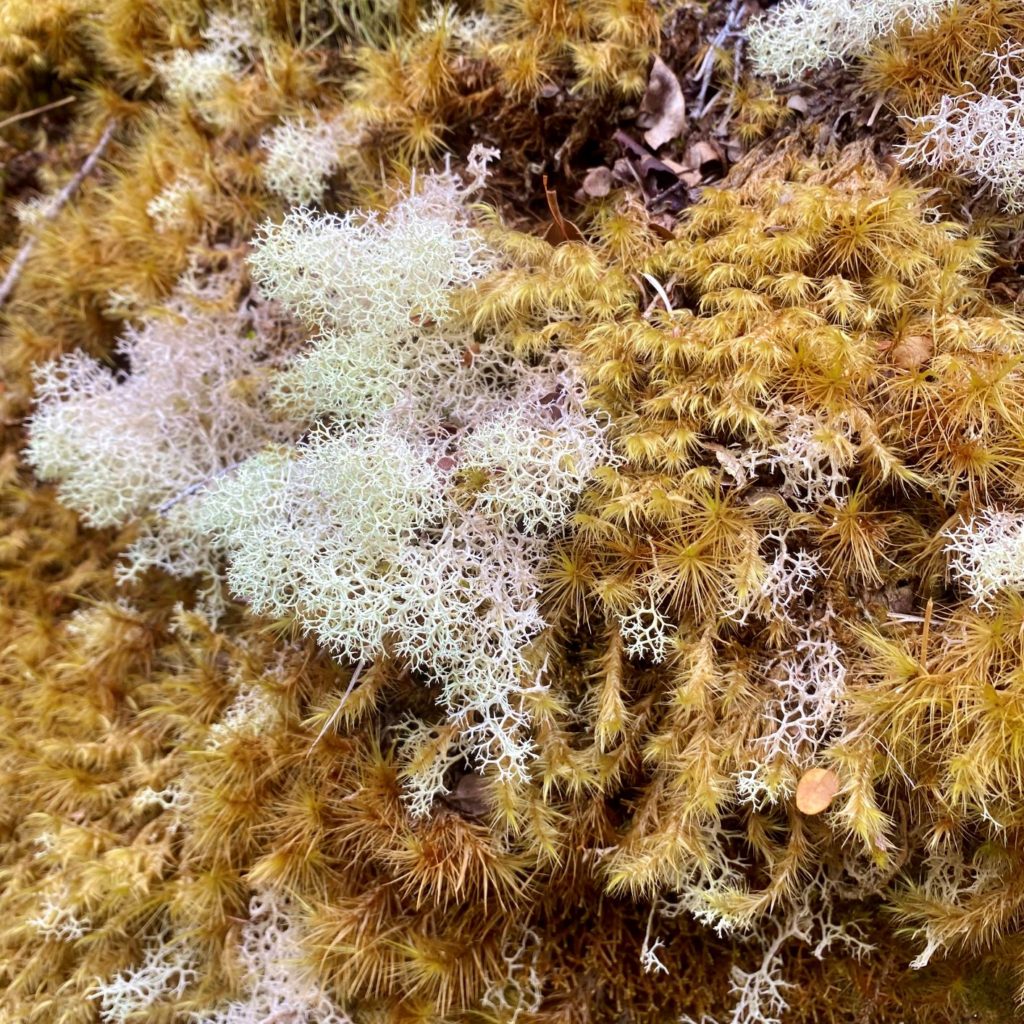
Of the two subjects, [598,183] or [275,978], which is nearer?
[275,978]

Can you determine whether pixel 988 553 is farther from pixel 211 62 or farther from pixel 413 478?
pixel 211 62

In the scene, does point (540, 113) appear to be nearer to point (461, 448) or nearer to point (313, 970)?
point (461, 448)

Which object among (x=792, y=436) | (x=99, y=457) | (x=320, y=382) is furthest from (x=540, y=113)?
(x=99, y=457)

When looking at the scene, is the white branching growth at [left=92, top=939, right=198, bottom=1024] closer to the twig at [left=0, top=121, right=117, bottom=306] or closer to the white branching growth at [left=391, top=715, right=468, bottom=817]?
the white branching growth at [left=391, top=715, right=468, bottom=817]

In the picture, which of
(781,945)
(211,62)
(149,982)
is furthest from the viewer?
(211,62)

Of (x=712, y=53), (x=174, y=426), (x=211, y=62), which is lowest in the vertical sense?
(x=174, y=426)

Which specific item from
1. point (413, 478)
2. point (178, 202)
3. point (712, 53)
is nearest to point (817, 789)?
point (413, 478)
